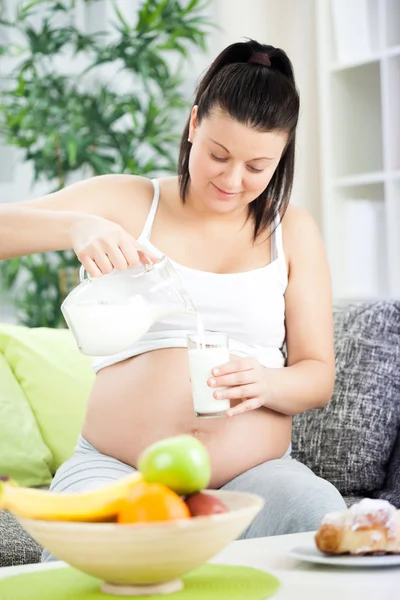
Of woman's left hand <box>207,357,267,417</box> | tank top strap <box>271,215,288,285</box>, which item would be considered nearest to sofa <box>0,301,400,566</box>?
tank top strap <box>271,215,288,285</box>

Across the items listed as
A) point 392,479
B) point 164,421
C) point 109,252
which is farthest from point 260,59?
point 392,479

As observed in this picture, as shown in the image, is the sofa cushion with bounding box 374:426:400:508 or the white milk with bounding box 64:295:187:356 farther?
the sofa cushion with bounding box 374:426:400:508

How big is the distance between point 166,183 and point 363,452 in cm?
84

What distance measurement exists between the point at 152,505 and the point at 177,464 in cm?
5

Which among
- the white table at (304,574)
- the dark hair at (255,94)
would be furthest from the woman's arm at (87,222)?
the white table at (304,574)

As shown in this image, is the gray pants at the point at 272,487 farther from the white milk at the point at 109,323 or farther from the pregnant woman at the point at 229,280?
the white milk at the point at 109,323

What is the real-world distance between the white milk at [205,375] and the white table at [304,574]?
368mm

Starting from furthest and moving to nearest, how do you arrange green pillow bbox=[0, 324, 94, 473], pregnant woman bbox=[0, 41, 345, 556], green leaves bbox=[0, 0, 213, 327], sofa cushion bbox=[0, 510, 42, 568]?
green leaves bbox=[0, 0, 213, 327] → green pillow bbox=[0, 324, 94, 473] → sofa cushion bbox=[0, 510, 42, 568] → pregnant woman bbox=[0, 41, 345, 556]

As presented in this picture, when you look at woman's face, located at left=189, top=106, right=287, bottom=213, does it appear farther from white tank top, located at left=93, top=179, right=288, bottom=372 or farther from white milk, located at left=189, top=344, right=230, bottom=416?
white milk, located at left=189, top=344, right=230, bottom=416

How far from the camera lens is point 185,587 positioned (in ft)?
3.37

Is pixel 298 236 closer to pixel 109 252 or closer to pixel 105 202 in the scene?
pixel 105 202

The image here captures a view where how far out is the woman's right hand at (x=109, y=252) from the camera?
1535 millimetres

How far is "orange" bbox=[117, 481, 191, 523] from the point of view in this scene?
899 millimetres

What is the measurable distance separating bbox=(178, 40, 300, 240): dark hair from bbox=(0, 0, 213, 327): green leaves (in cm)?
191
